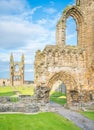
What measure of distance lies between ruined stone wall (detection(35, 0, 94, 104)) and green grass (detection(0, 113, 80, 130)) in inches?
267

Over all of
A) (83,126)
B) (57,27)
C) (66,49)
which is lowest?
(83,126)

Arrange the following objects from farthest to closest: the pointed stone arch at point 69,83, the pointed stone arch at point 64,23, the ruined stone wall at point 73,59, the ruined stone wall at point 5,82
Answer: the ruined stone wall at point 5,82 → the pointed stone arch at point 64,23 → the pointed stone arch at point 69,83 → the ruined stone wall at point 73,59

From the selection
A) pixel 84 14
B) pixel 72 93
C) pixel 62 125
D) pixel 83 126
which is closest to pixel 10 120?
pixel 62 125

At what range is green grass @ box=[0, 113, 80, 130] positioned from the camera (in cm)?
1585

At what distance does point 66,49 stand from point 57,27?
8.05 ft

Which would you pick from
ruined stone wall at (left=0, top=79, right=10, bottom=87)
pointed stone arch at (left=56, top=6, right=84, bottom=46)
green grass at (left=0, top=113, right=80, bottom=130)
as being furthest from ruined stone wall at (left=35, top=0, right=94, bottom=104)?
ruined stone wall at (left=0, top=79, right=10, bottom=87)

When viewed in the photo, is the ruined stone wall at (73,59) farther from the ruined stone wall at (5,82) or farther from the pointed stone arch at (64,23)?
the ruined stone wall at (5,82)

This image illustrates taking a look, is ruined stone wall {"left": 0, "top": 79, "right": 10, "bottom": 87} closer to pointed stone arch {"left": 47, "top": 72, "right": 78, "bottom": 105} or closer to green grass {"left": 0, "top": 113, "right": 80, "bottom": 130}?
pointed stone arch {"left": 47, "top": 72, "right": 78, "bottom": 105}

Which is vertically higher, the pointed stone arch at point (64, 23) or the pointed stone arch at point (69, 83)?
the pointed stone arch at point (64, 23)

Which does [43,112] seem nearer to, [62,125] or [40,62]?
[62,125]

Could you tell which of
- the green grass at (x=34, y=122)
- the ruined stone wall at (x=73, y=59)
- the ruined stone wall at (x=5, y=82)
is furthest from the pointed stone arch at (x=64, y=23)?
the ruined stone wall at (x=5, y=82)

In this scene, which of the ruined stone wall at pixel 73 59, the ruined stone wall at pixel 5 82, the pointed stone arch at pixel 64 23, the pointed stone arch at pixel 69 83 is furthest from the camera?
the ruined stone wall at pixel 5 82

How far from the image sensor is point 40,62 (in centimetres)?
2495

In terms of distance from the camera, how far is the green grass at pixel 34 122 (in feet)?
52.0
